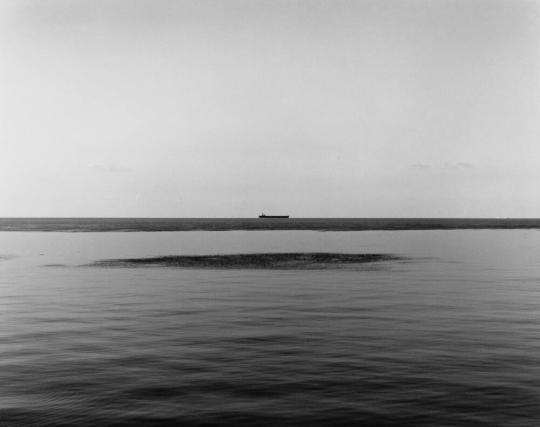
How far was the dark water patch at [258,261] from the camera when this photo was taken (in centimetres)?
4909

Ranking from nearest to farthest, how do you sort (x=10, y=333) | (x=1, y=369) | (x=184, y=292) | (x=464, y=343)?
(x=1, y=369) → (x=464, y=343) → (x=10, y=333) → (x=184, y=292)

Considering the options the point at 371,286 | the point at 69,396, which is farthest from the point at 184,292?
the point at 69,396

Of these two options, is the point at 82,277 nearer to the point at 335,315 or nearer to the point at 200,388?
the point at 335,315

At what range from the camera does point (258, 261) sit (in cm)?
5372

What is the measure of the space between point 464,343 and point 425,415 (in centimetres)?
729

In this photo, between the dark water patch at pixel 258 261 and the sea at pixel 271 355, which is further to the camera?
the dark water patch at pixel 258 261

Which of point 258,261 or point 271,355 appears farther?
point 258,261

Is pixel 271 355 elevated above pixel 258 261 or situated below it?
below

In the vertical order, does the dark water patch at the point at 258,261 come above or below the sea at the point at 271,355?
above

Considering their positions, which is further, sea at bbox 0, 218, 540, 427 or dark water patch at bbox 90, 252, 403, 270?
dark water patch at bbox 90, 252, 403, 270

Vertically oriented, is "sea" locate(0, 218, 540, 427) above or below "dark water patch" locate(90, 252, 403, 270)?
below

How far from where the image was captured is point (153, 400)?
13047 millimetres

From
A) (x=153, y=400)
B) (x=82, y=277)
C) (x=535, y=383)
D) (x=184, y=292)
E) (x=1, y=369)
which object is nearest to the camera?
(x=153, y=400)

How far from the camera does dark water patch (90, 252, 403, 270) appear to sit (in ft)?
161
